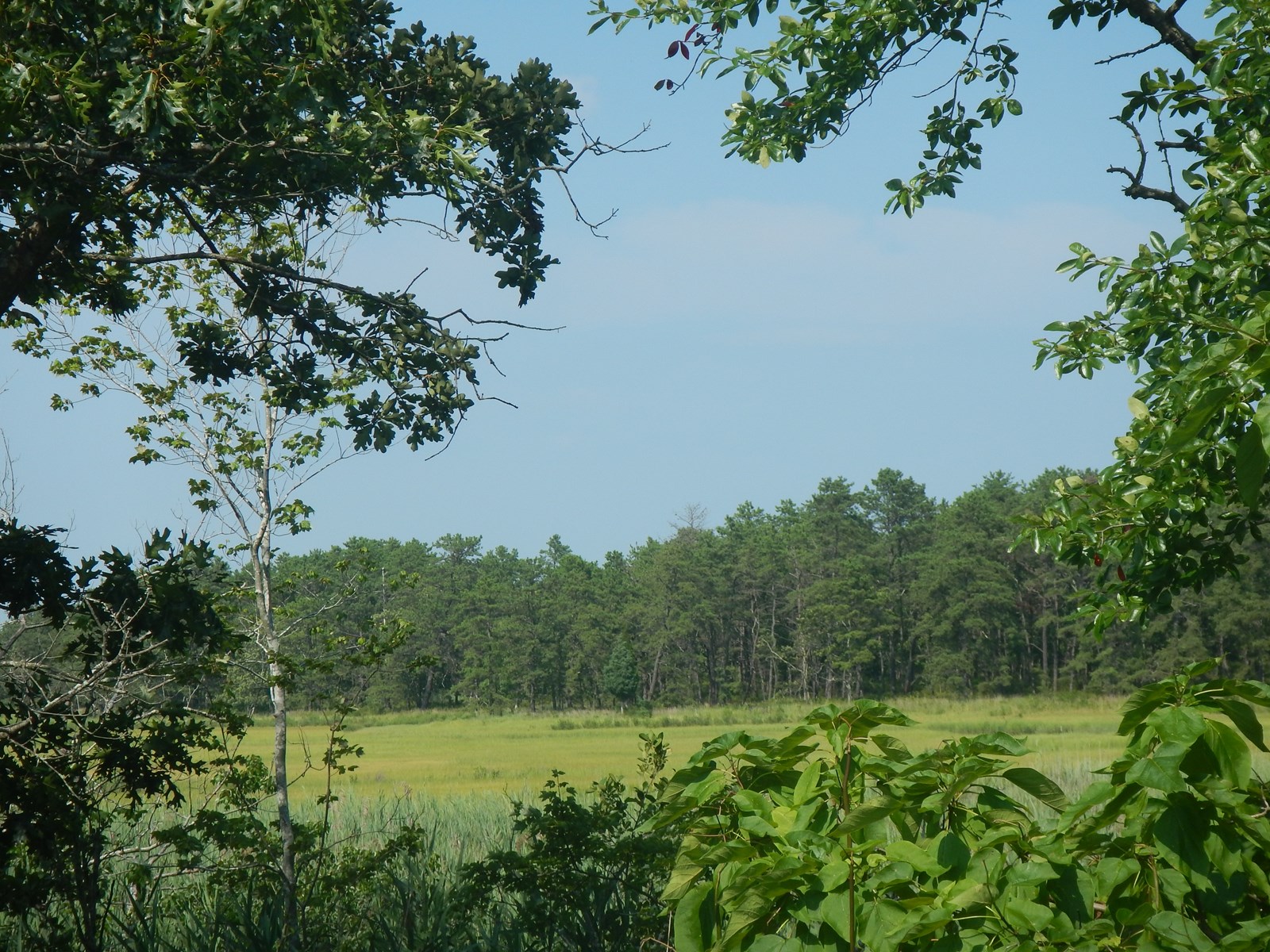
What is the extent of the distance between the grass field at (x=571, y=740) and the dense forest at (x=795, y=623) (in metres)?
6.12

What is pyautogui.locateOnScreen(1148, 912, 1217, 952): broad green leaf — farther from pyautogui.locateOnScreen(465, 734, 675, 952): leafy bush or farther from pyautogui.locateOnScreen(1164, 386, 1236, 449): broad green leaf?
pyautogui.locateOnScreen(465, 734, 675, 952): leafy bush

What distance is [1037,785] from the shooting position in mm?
1950

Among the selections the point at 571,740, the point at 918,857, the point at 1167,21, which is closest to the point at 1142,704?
the point at 918,857

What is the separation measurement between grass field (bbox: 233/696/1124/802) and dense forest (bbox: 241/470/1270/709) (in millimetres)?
6117

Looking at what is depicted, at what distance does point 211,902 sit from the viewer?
6262mm

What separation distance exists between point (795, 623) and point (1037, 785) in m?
62.8

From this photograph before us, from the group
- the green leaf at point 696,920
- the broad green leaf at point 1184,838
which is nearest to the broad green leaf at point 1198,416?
the broad green leaf at point 1184,838

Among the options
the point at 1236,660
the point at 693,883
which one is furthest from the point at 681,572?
the point at 693,883

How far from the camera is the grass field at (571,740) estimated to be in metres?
17.6

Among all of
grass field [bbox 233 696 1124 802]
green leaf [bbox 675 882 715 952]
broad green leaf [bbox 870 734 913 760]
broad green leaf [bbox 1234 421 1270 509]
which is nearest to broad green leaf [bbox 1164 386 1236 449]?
broad green leaf [bbox 1234 421 1270 509]

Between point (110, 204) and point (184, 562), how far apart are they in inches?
73.1

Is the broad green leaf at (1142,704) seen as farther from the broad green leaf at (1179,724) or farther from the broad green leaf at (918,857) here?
the broad green leaf at (918,857)

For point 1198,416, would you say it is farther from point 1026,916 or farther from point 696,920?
point 696,920

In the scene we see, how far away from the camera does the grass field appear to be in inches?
695
